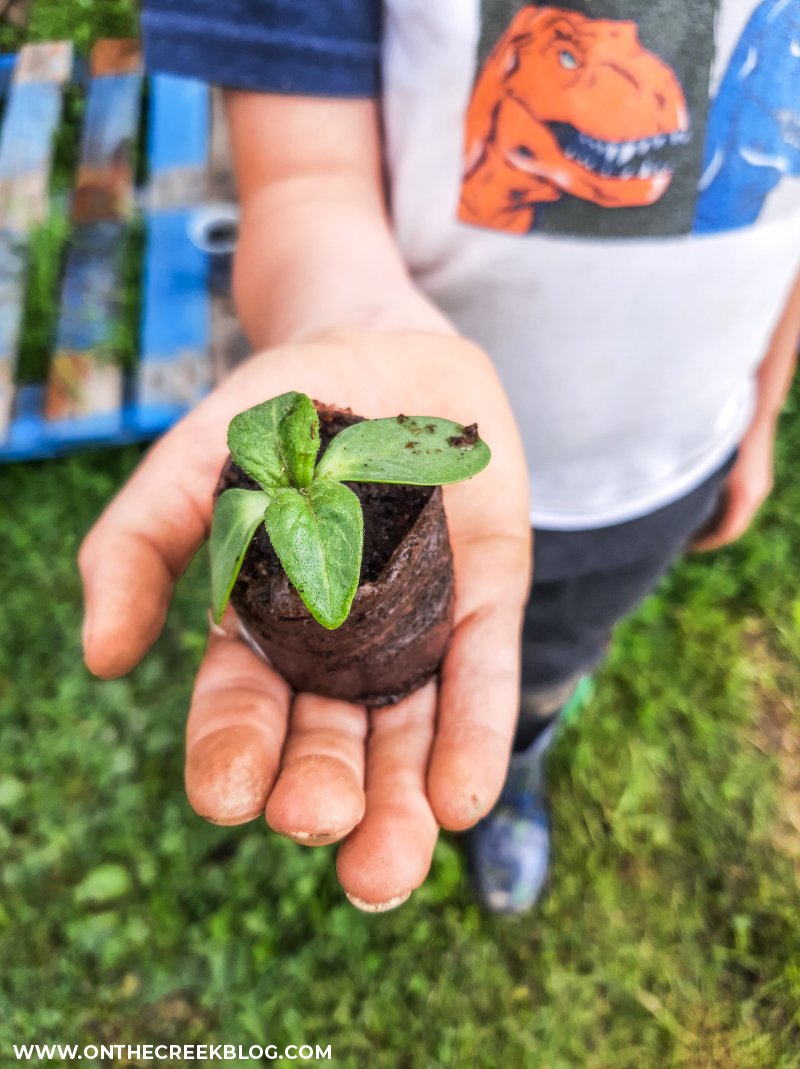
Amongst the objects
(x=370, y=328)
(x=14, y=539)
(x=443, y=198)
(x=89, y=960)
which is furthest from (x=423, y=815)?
(x=14, y=539)

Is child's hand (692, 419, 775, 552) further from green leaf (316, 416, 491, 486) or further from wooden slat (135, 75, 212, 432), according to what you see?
wooden slat (135, 75, 212, 432)

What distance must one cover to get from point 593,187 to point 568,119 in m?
0.12

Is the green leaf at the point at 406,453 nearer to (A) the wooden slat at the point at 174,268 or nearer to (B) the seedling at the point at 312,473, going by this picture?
(B) the seedling at the point at 312,473

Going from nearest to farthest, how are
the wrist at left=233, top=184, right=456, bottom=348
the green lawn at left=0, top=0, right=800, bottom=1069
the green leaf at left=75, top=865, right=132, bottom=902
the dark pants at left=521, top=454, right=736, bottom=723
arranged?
the wrist at left=233, top=184, right=456, bottom=348
the dark pants at left=521, top=454, right=736, bottom=723
the green lawn at left=0, top=0, right=800, bottom=1069
the green leaf at left=75, top=865, right=132, bottom=902

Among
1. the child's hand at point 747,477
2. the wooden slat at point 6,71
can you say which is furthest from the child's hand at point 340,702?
the wooden slat at point 6,71

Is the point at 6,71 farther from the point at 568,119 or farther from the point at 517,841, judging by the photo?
the point at 517,841

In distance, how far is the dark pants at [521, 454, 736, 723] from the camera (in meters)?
1.93

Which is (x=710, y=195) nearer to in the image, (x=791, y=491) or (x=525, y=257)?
(x=525, y=257)

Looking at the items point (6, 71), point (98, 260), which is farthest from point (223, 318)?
point (6, 71)

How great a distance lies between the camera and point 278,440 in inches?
42.1

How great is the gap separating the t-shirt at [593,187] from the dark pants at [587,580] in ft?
0.52

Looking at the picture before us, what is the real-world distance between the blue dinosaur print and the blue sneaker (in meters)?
1.30

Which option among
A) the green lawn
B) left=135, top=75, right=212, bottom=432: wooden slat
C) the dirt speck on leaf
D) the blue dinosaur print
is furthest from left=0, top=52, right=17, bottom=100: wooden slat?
the dirt speck on leaf

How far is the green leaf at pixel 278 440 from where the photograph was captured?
1.05 m
